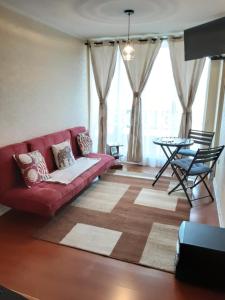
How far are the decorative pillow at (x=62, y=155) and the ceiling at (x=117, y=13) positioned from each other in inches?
68.2

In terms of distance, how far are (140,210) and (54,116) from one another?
6.63ft

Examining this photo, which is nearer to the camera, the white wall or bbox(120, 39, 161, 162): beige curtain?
the white wall

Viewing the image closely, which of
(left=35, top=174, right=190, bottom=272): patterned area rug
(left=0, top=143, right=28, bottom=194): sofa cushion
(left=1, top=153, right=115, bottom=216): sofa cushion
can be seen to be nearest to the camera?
(left=35, top=174, right=190, bottom=272): patterned area rug

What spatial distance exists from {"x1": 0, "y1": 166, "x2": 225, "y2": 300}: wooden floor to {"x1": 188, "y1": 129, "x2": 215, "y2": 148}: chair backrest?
2487 millimetres

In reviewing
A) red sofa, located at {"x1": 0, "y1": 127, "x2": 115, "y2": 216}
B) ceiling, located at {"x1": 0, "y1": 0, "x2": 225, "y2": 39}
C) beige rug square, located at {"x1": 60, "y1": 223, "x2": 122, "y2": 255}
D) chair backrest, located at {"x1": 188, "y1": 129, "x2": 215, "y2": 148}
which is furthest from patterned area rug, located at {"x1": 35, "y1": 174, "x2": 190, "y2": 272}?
ceiling, located at {"x1": 0, "y1": 0, "x2": 225, "y2": 39}

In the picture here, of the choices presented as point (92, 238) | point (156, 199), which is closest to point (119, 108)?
point (156, 199)

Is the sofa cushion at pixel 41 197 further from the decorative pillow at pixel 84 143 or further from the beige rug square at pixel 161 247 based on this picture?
the decorative pillow at pixel 84 143

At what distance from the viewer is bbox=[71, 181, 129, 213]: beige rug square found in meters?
3.19

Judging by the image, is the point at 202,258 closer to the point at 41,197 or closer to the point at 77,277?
the point at 77,277

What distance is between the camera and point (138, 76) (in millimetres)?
4590

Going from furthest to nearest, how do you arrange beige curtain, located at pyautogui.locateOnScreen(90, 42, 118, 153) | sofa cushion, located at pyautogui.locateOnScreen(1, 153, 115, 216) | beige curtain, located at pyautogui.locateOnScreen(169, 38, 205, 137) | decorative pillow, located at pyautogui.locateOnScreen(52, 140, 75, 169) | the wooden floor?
beige curtain, located at pyautogui.locateOnScreen(90, 42, 118, 153)
beige curtain, located at pyautogui.locateOnScreen(169, 38, 205, 137)
decorative pillow, located at pyautogui.locateOnScreen(52, 140, 75, 169)
sofa cushion, located at pyautogui.locateOnScreen(1, 153, 115, 216)
the wooden floor

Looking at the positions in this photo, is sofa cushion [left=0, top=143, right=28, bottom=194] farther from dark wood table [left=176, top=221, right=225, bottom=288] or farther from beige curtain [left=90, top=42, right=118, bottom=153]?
beige curtain [left=90, top=42, right=118, bottom=153]

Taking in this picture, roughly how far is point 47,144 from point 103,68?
6.99 feet

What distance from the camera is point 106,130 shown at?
5.04 metres
